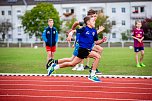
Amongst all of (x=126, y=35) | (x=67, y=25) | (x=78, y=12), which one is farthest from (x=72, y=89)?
(x=78, y=12)

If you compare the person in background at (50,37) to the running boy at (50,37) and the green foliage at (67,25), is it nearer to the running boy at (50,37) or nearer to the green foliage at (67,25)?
the running boy at (50,37)

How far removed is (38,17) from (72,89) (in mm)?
26732

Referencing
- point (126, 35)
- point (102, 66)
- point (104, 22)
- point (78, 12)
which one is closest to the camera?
point (102, 66)

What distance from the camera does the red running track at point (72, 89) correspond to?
4.57 m

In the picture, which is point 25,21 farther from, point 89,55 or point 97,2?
point 89,55

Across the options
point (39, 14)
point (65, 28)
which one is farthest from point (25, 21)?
point (65, 28)

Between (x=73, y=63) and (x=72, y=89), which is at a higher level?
(x=73, y=63)

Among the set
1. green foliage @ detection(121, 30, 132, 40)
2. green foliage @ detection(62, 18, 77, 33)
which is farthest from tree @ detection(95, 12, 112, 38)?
green foliage @ detection(121, 30, 132, 40)

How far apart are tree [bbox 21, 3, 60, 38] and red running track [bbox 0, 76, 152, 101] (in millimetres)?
24006

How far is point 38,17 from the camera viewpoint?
31.5m

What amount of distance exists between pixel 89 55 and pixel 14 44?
22751 millimetres

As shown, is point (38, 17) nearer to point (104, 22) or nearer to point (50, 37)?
point (104, 22)

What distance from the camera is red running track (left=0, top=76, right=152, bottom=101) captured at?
180 inches

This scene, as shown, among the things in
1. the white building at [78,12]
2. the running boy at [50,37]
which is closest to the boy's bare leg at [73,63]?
the running boy at [50,37]
